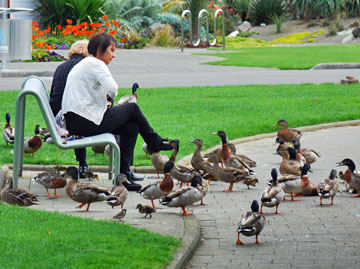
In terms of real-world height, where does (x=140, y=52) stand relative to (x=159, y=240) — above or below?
below

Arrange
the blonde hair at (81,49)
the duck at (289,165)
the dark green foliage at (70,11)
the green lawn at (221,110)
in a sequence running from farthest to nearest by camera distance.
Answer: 1. the dark green foliage at (70,11)
2. the green lawn at (221,110)
3. the blonde hair at (81,49)
4. the duck at (289,165)

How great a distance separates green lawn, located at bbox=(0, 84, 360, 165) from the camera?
12.9 metres

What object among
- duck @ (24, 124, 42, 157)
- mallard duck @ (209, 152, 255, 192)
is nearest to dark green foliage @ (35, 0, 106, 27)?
duck @ (24, 124, 42, 157)

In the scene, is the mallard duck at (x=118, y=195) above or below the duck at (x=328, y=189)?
below

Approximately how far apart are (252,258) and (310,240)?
0.79m

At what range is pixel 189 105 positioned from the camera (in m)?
18.2

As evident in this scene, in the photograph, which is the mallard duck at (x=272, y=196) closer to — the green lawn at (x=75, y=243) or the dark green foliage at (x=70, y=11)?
the green lawn at (x=75, y=243)

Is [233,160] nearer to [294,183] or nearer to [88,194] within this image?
[294,183]

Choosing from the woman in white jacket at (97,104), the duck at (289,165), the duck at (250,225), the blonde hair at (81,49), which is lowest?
the duck at (289,165)

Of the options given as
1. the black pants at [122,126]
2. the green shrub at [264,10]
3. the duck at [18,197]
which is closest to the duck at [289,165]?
the black pants at [122,126]

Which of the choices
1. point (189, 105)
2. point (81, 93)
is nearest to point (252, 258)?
point (81, 93)

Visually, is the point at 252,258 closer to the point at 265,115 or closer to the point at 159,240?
the point at 159,240

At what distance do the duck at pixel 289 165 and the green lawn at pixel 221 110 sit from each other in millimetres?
1708

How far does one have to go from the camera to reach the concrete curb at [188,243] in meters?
6.91
